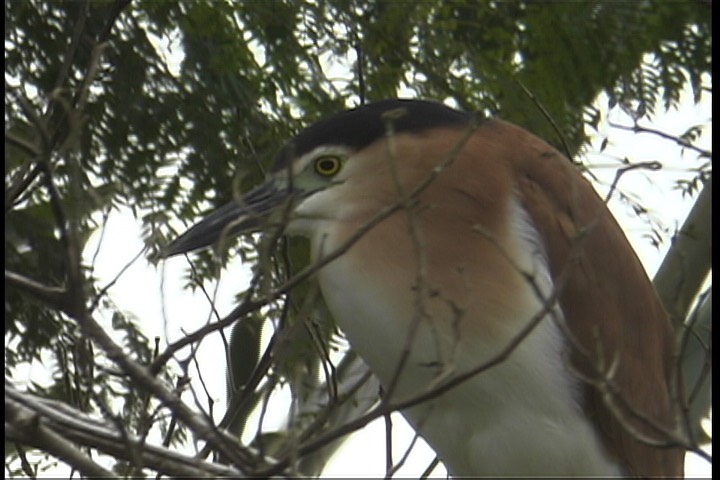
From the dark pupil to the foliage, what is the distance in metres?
0.13

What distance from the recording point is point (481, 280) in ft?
8.34

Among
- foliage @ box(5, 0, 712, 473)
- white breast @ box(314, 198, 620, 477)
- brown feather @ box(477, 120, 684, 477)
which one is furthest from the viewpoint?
foliage @ box(5, 0, 712, 473)

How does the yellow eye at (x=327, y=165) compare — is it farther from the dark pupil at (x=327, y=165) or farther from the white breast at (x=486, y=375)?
the white breast at (x=486, y=375)

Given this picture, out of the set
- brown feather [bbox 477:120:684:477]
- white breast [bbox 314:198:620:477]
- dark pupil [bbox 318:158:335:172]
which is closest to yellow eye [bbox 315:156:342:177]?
dark pupil [bbox 318:158:335:172]

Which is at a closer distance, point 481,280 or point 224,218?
point 481,280

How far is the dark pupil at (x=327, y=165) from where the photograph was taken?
2701mm

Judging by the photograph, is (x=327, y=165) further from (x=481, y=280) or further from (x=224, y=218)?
(x=481, y=280)

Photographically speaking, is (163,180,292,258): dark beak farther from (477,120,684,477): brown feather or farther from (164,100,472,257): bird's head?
(477,120,684,477): brown feather

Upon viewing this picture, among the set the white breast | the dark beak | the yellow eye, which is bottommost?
the white breast

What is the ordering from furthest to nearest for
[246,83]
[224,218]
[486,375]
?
[246,83], [224,218], [486,375]

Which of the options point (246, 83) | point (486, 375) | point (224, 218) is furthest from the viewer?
point (246, 83)

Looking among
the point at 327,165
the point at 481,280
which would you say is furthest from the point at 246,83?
the point at 481,280

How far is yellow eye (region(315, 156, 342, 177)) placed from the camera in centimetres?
270

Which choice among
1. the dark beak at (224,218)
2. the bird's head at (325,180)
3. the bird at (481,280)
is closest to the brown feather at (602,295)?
the bird at (481,280)
